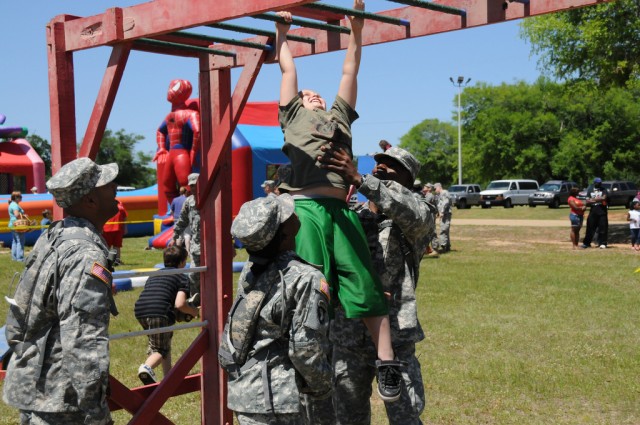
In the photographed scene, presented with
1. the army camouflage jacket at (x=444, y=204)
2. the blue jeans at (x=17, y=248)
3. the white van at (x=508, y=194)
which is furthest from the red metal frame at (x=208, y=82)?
the white van at (x=508, y=194)

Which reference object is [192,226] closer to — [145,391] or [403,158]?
[145,391]

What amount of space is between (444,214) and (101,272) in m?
17.5

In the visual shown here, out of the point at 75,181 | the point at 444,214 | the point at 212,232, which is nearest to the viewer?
the point at 75,181

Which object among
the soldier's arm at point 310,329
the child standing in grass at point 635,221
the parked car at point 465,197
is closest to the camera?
the soldier's arm at point 310,329

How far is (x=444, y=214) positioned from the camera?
20531 millimetres

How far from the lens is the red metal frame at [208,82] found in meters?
4.36

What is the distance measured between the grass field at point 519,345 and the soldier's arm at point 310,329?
2969 millimetres

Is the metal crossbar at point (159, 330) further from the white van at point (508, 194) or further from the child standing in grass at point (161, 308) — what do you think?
the white van at point (508, 194)

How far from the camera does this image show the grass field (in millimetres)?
6570

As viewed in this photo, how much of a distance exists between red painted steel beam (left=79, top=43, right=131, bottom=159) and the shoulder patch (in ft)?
3.93

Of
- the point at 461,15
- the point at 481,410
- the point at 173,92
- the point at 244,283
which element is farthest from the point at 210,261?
the point at 173,92

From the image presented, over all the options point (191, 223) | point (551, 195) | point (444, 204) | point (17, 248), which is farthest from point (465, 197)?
point (191, 223)

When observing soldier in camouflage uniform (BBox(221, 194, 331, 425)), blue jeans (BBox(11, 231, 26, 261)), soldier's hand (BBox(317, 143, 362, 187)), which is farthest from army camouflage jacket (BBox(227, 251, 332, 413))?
blue jeans (BBox(11, 231, 26, 261))

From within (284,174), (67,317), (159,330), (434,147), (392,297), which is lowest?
(159,330)
